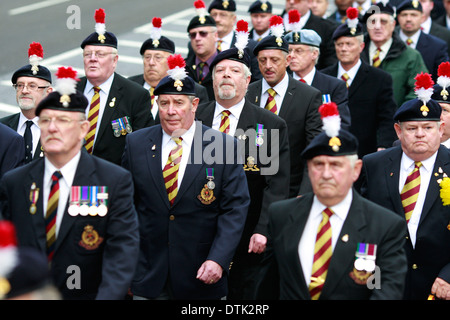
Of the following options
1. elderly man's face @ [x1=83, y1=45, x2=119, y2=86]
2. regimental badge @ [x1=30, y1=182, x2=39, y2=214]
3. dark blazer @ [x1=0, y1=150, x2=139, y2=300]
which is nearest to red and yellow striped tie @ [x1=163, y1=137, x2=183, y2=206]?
dark blazer @ [x1=0, y1=150, x2=139, y2=300]

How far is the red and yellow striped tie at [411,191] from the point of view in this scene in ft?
25.0

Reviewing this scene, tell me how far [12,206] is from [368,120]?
20.4ft

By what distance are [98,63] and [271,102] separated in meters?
2.07

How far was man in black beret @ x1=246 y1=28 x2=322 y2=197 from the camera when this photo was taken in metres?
9.27

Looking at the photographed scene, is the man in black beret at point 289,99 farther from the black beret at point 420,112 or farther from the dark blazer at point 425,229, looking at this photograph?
the black beret at point 420,112

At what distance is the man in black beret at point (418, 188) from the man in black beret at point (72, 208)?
8.37 feet

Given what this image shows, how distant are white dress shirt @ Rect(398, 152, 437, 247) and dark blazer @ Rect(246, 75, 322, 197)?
62.7 inches

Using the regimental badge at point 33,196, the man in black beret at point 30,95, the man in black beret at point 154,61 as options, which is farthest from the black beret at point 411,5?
the regimental badge at point 33,196

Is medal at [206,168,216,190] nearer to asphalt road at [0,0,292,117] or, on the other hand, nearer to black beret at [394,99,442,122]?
black beret at [394,99,442,122]

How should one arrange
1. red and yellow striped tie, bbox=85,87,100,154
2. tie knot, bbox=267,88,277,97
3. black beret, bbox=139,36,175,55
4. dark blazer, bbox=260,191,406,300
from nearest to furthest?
dark blazer, bbox=260,191,406,300 → red and yellow striped tie, bbox=85,87,100,154 → tie knot, bbox=267,88,277,97 → black beret, bbox=139,36,175,55

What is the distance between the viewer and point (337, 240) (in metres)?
6.14

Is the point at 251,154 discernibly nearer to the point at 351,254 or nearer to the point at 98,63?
the point at 98,63

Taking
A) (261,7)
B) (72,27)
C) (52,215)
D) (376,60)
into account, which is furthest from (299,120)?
(72,27)

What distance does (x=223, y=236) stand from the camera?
7.34 metres
